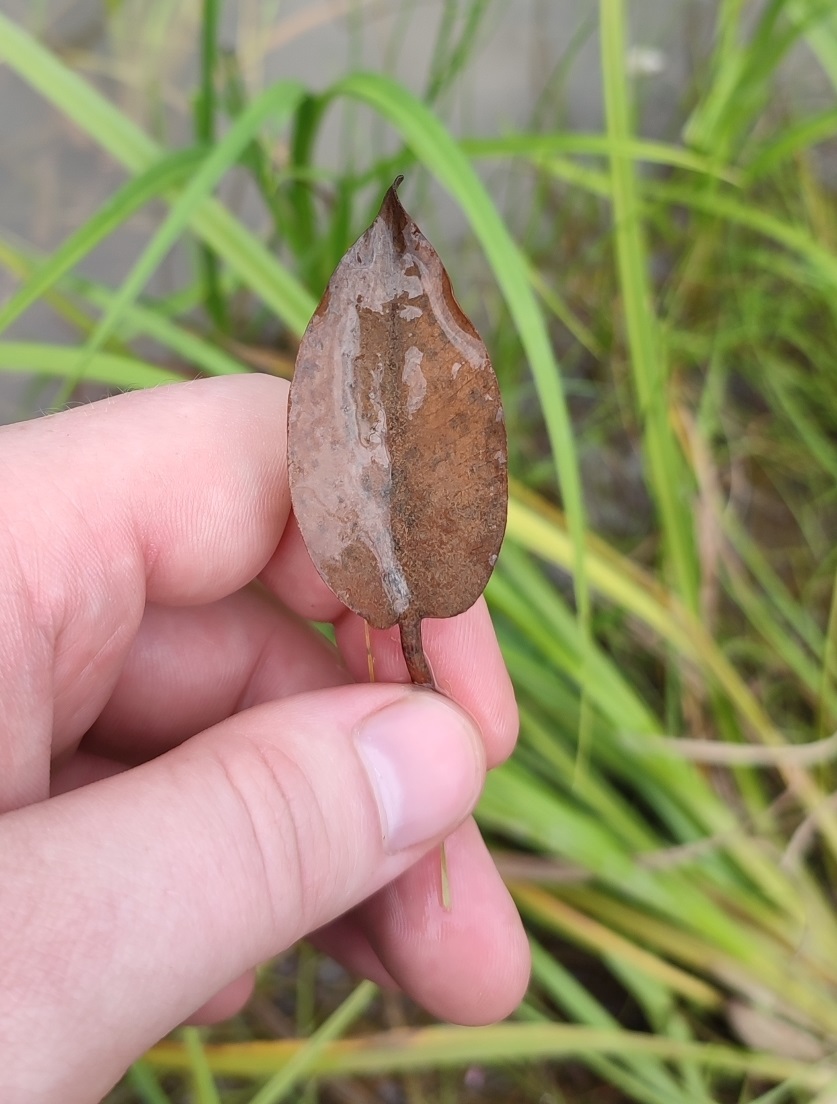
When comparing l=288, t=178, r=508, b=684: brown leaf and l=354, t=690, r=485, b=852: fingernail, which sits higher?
l=288, t=178, r=508, b=684: brown leaf

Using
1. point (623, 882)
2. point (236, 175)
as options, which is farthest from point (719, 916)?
point (236, 175)

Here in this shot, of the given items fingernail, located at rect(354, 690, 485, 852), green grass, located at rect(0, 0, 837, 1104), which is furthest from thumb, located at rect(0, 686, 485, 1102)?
green grass, located at rect(0, 0, 837, 1104)

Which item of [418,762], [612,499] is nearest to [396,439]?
[418,762]

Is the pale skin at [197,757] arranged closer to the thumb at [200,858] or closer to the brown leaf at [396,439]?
the thumb at [200,858]

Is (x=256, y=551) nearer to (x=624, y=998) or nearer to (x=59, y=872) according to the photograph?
(x=59, y=872)

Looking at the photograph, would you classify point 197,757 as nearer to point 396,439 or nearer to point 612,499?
point 396,439

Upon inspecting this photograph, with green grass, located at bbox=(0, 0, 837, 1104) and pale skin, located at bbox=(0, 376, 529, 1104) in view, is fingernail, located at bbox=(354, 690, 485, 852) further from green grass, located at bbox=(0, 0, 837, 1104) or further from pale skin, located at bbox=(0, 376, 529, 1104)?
green grass, located at bbox=(0, 0, 837, 1104)

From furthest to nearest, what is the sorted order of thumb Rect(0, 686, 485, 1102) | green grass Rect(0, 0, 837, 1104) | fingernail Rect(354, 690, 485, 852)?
green grass Rect(0, 0, 837, 1104)
fingernail Rect(354, 690, 485, 852)
thumb Rect(0, 686, 485, 1102)

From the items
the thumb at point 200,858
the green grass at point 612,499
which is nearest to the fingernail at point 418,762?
the thumb at point 200,858
